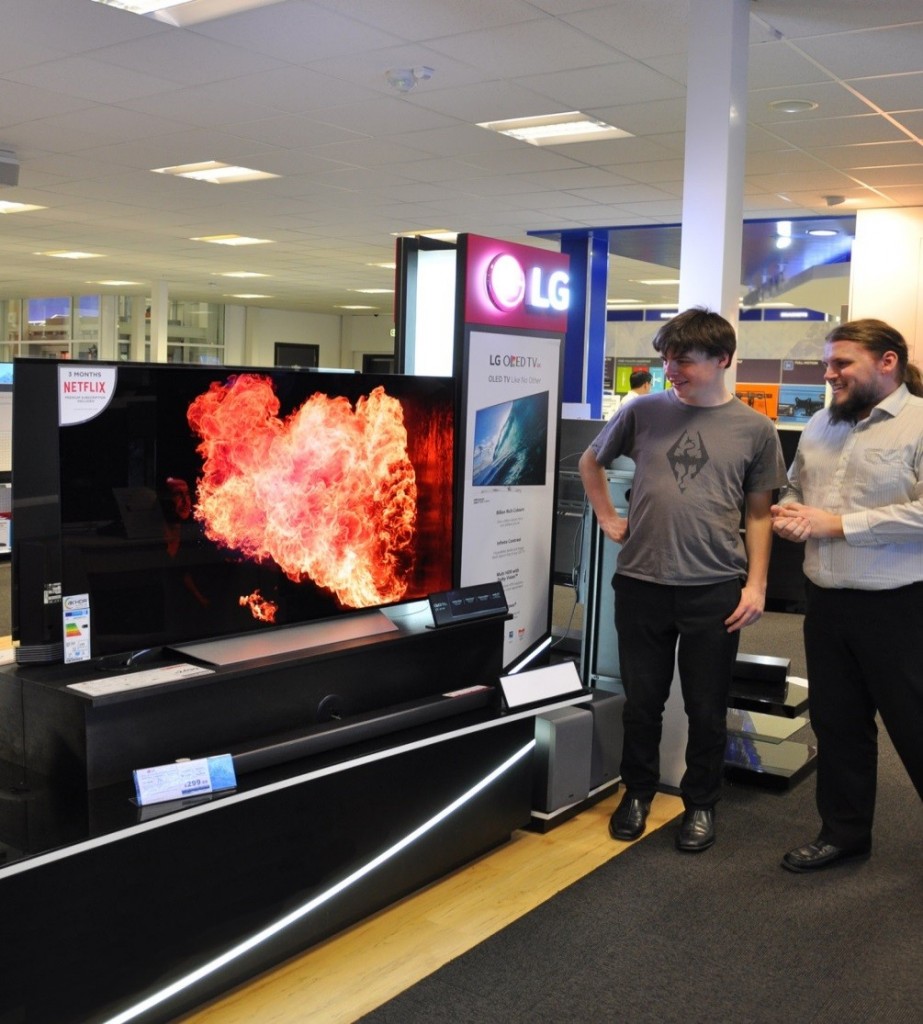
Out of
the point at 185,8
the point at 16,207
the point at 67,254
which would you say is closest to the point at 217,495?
the point at 185,8

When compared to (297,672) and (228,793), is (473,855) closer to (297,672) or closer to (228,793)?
(297,672)

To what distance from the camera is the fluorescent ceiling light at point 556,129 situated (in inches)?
237

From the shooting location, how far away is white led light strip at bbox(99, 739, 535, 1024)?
2174mm

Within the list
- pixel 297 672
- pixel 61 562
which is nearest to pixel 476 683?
pixel 297 672

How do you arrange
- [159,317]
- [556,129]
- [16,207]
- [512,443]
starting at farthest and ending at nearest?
[159,317], [16,207], [556,129], [512,443]

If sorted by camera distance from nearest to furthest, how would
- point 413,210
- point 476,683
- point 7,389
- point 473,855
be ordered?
point 473,855 < point 476,683 < point 7,389 < point 413,210

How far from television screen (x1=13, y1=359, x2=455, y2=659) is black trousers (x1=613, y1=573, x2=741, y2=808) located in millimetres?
635

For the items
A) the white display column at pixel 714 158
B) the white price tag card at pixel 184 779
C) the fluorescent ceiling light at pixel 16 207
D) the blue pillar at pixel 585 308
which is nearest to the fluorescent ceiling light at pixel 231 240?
the fluorescent ceiling light at pixel 16 207

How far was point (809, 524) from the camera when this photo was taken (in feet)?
9.41

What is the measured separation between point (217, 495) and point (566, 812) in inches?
61.7

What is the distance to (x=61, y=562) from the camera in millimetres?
2324

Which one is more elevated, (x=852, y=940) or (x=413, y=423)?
(x=413, y=423)

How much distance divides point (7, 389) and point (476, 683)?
4.93 meters

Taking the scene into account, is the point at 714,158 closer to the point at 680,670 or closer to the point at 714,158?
the point at 714,158
